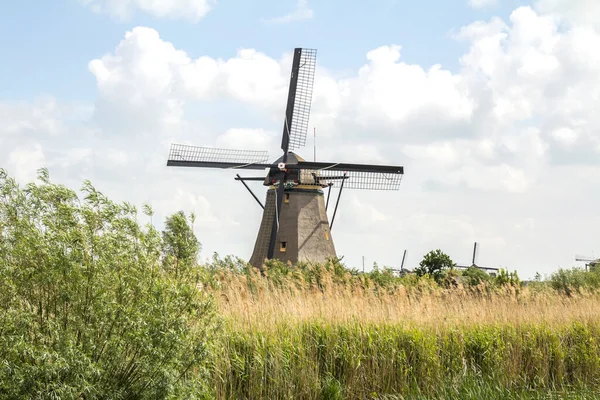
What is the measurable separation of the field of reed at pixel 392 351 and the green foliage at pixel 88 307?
3.48 ft

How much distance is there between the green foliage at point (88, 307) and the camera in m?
6.98

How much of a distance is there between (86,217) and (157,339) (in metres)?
1.55

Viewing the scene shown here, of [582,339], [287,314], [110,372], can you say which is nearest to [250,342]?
[287,314]

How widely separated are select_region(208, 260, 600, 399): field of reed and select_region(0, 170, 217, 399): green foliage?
1.06 meters

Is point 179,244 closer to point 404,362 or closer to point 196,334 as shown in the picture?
point 196,334

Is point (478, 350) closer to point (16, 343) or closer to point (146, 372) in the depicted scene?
point (146, 372)

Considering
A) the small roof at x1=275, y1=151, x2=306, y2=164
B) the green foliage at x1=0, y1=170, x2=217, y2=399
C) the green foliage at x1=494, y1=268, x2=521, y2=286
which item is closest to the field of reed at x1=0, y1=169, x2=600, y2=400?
the green foliage at x1=0, y1=170, x2=217, y2=399

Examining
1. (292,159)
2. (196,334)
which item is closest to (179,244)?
(196,334)

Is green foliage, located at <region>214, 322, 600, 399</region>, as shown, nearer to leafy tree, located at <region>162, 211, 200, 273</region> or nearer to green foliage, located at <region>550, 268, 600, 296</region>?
leafy tree, located at <region>162, 211, 200, 273</region>

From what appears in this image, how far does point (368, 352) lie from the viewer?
389 inches

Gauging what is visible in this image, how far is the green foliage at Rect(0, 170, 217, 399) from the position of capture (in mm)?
6980

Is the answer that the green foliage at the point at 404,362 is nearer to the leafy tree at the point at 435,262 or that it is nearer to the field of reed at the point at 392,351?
the field of reed at the point at 392,351

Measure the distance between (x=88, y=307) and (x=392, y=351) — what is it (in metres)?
4.49

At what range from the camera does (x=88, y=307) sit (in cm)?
732
